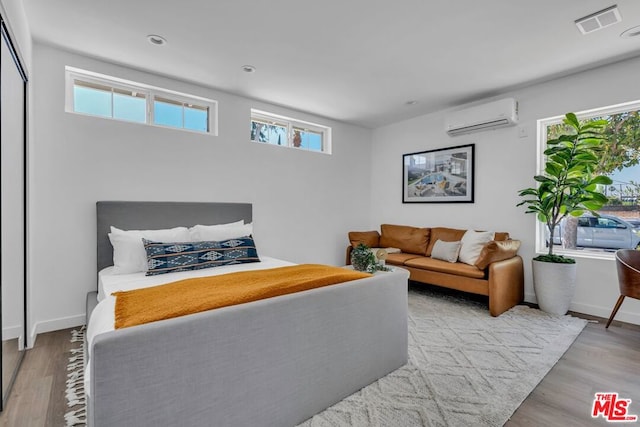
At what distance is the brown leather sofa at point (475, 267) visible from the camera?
3.37 meters

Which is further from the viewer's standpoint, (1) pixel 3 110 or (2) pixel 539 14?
(2) pixel 539 14

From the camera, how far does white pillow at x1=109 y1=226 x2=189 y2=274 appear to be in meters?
2.82

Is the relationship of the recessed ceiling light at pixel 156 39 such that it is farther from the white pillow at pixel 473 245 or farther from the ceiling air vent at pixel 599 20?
the white pillow at pixel 473 245

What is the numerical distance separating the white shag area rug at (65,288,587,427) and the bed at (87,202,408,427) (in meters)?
0.13

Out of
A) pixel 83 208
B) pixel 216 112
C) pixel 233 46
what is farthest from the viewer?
pixel 216 112

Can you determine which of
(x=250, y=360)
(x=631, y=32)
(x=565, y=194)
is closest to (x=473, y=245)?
(x=565, y=194)

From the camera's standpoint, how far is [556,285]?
3.31 m

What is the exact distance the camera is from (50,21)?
2.51 m

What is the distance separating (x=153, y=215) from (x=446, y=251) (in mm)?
3494

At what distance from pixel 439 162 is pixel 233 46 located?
328cm

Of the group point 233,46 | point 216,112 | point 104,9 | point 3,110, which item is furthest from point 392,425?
point 216,112

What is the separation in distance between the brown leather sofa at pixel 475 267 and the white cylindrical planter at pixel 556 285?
0.28m

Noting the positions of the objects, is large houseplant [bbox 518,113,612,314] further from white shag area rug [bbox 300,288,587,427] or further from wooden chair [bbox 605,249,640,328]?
wooden chair [bbox 605,249,640,328]

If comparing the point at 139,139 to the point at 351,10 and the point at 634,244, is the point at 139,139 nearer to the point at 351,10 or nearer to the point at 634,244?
the point at 351,10
